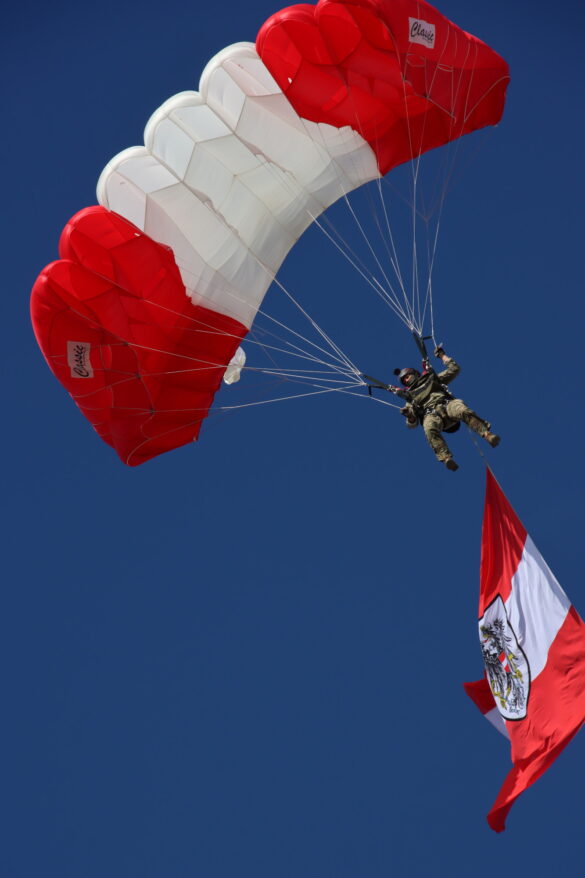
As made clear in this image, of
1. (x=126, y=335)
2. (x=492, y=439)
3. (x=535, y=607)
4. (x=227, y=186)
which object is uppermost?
(x=227, y=186)

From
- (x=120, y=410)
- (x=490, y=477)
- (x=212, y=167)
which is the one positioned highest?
(x=212, y=167)

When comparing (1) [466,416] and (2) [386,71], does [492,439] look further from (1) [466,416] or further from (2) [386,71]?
(2) [386,71]

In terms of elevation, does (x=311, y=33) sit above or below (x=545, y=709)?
above

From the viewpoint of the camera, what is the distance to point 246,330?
16688mm

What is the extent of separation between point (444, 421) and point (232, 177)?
302cm

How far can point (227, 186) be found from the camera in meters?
16.1

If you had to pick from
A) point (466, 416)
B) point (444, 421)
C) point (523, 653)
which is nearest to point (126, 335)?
point (444, 421)

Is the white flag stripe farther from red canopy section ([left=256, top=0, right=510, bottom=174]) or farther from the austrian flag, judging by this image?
red canopy section ([left=256, top=0, right=510, bottom=174])

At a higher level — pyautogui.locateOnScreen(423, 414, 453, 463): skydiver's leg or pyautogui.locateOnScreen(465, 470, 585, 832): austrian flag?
pyautogui.locateOnScreen(423, 414, 453, 463): skydiver's leg

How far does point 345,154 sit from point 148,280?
7.32 ft

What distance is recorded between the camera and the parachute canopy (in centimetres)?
1561

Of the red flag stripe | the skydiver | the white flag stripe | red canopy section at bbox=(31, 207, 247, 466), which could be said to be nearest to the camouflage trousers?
the skydiver

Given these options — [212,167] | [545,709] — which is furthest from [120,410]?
[545,709]

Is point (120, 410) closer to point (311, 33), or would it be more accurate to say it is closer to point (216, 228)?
point (216, 228)
